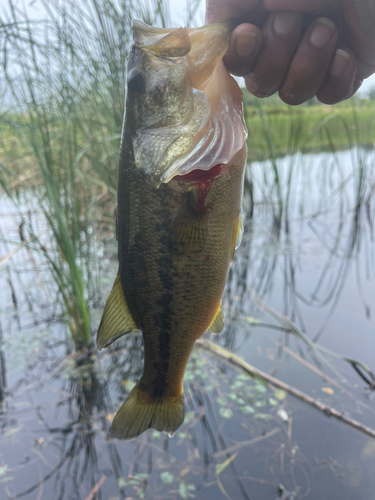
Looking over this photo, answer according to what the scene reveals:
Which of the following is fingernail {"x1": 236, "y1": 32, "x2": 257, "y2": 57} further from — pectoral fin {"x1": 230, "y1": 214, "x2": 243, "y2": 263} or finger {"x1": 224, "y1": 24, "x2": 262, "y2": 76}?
pectoral fin {"x1": 230, "y1": 214, "x2": 243, "y2": 263}

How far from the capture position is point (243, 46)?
1234mm

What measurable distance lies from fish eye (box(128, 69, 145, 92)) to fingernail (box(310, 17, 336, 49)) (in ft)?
1.92

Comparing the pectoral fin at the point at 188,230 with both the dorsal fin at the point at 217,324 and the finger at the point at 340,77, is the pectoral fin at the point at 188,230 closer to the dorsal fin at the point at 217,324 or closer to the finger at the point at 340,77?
the dorsal fin at the point at 217,324

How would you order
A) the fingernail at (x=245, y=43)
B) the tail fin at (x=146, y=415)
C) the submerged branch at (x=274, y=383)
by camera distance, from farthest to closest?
the submerged branch at (x=274, y=383)
the tail fin at (x=146, y=415)
the fingernail at (x=245, y=43)

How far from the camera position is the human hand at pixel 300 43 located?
125 cm

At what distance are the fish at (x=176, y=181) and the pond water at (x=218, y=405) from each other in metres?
1.10

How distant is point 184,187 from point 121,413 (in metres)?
0.95

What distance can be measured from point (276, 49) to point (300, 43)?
80 mm

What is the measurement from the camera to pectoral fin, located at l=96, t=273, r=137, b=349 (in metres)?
1.44

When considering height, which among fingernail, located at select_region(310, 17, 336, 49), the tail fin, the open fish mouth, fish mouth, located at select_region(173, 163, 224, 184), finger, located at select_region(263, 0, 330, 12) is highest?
finger, located at select_region(263, 0, 330, 12)

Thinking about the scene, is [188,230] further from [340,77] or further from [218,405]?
[218,405]

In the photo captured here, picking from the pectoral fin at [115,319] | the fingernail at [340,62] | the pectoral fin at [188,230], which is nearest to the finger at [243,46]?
the fingernail at [340,62]

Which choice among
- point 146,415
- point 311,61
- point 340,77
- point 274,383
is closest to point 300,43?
point 311,61

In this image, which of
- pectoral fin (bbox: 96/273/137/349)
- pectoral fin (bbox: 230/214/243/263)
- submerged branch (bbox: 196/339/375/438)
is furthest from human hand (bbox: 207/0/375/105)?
submerged branch (bbox: 196/339/375/438)
